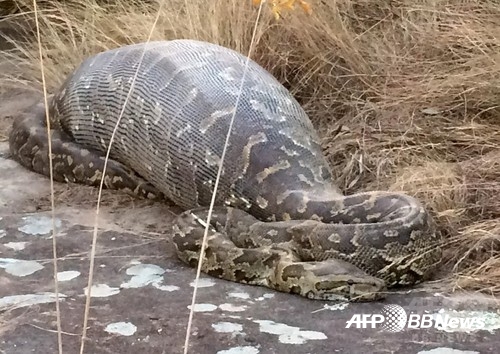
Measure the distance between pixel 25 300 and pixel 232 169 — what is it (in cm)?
112

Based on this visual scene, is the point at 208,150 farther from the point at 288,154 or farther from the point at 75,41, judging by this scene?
the point at 75,41

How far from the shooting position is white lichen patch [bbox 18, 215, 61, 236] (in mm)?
4246

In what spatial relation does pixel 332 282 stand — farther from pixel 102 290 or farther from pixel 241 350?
pixel 102 290

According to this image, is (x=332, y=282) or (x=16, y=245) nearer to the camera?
(x=332, y=282)

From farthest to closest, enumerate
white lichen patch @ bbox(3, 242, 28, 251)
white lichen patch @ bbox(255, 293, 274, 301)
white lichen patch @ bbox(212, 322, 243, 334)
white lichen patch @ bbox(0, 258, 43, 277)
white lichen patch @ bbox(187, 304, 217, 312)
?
white lichen patch @ bbox(3, 242, 28, 251), white lichen patch @ bbox(0, 258, 43, 277), white lichen patch @ bbox(255, 293, 274, 301), white lichen patch @ bbox(187, 304, 217, 312), white lichen patch @ bbox(212, 322, 243, 334)

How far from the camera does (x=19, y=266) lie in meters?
3.86

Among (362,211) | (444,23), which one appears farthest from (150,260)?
(444,23)

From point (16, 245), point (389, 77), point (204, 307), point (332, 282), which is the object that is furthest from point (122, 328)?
point (389, 77)

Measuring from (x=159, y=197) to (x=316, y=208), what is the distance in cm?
100

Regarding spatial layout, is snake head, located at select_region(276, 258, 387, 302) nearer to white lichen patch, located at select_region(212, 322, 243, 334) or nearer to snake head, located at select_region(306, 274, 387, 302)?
snake head, located at select_region(306, 274, 387, 302)

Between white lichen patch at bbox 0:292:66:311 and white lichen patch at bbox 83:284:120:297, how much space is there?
0.11m

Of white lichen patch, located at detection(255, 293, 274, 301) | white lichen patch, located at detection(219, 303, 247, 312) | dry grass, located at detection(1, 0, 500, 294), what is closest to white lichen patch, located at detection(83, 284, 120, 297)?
white lichen patch, located at detection(219, 303, 247, 312)

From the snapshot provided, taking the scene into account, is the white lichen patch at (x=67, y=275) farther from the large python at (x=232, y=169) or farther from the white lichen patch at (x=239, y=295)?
the white lichen patch at (x=239, y=295)

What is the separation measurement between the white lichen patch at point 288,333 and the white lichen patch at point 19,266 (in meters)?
1.01
